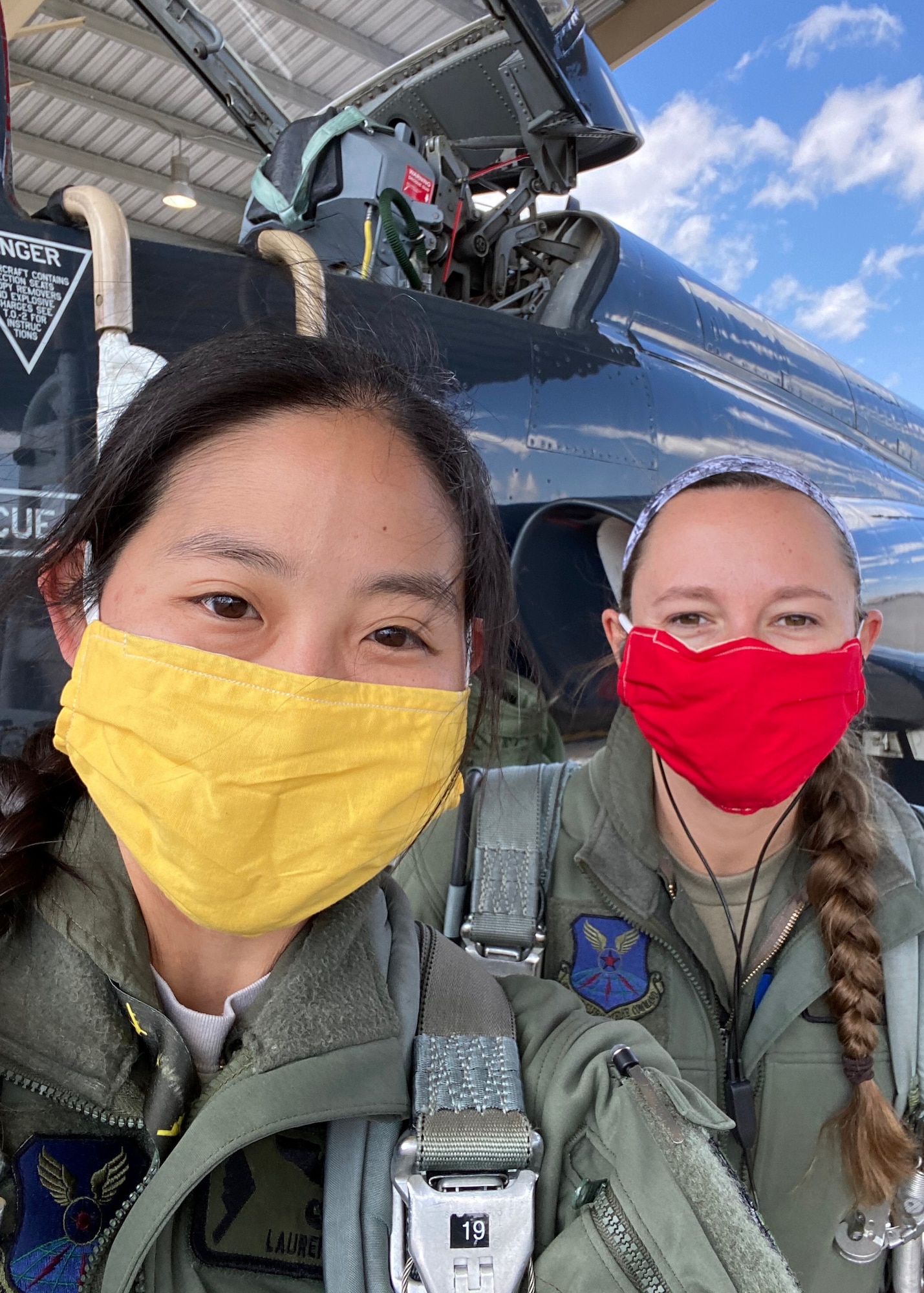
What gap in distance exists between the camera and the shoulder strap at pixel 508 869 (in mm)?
1535

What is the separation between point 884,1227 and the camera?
1429mm

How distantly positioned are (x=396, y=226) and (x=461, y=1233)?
3447 mm

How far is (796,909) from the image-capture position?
1.62 metres

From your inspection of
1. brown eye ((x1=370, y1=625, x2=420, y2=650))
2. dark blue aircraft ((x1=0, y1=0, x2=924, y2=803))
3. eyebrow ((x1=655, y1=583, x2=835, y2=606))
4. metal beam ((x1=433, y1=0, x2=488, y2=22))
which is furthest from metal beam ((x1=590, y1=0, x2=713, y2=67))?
brown eye ((x1=370, y1=625, x2=420, y2=650))

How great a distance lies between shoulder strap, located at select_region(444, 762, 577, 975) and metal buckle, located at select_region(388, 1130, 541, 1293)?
0.60 metres

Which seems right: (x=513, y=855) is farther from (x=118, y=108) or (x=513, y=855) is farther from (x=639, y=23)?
(x=118, y=108)

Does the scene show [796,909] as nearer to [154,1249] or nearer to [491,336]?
[154,1249]

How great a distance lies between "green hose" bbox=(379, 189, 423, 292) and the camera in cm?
344

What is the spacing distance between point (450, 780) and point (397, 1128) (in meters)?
0.45

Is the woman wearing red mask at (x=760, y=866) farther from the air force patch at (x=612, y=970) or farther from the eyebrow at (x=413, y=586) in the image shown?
the eyebrow at (x=413, y=586)

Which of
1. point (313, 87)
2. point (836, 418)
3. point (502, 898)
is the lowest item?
point (502, 898)

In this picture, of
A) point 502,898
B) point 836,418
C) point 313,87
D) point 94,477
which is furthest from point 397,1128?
point 313,87

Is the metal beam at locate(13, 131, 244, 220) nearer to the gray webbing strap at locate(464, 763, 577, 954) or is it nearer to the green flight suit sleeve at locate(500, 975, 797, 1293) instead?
the gray webbing strap at locate(464, 763, 577, 954)

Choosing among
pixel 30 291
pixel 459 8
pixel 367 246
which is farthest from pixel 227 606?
pixel 459 8
